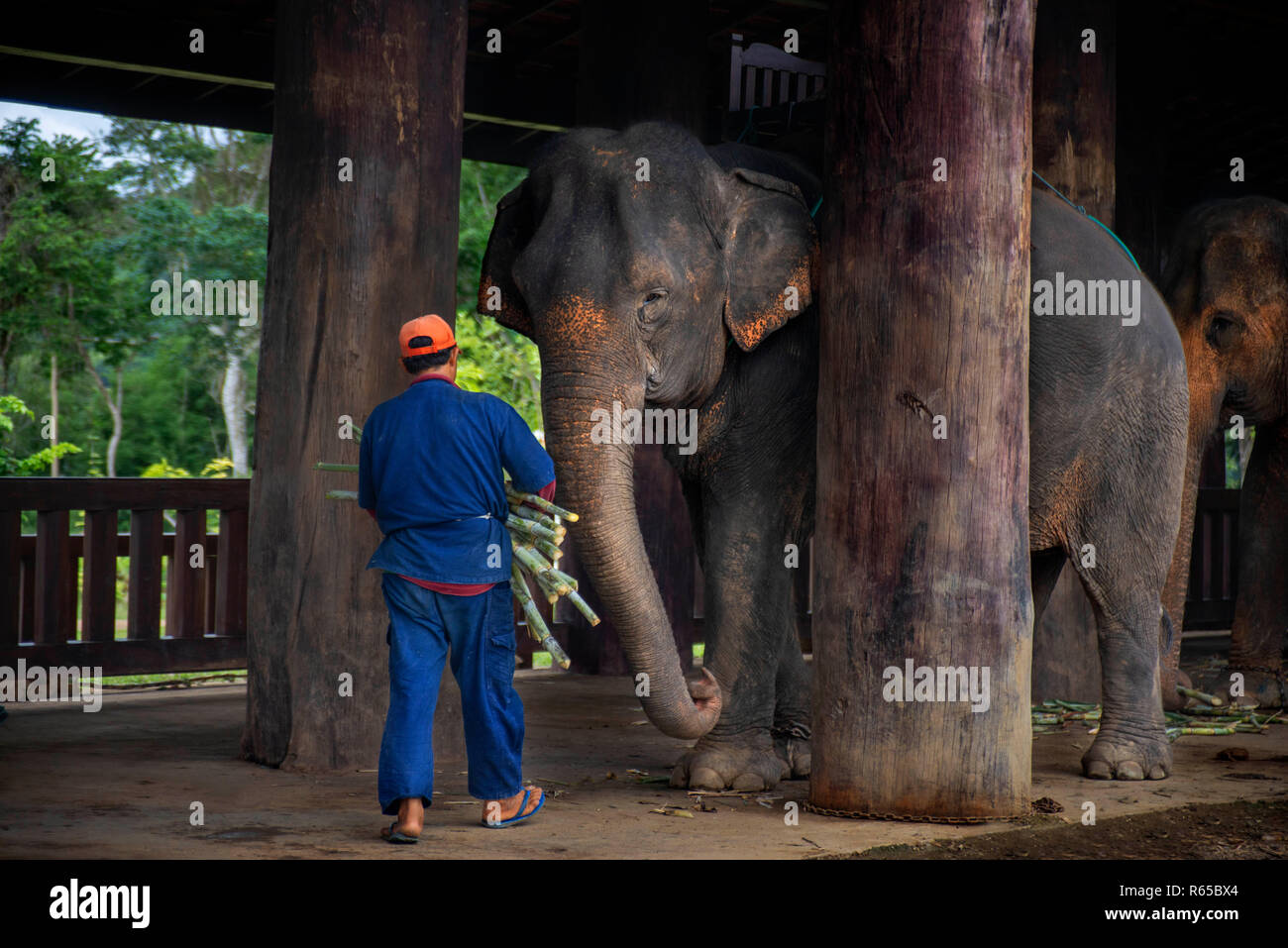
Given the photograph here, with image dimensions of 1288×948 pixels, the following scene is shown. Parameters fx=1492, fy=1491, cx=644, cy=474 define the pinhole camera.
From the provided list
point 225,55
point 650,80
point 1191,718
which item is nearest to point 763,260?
point 650,80

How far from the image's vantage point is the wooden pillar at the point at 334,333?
634 centimetres

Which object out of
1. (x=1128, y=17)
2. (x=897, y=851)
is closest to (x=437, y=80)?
(x=897, y=851)

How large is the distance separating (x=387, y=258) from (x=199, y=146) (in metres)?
21.7

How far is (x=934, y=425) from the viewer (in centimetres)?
525

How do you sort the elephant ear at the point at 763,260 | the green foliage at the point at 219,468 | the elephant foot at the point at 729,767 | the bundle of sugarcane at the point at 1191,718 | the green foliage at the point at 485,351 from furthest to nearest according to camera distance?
the green foliage at the point at 219,468
the green foliage at the point at 485,351
the bundle of sugarcane at the point at 1191,718
the elephant ear at the point at 763,260
the elephant foot at the point at 729,767

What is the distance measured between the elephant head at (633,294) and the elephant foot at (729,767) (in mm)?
589

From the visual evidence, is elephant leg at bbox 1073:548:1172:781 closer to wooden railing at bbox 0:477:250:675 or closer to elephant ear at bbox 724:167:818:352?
elephant ear at bbox 724:167:818:352

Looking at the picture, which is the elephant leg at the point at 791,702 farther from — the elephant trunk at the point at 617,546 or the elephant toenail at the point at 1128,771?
the elephant toenail at the point at 1128,771

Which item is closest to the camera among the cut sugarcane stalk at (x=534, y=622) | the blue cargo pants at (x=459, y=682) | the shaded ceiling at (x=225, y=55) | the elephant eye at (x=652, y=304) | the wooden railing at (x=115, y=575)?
the blue cargo pants at (x=459, y=682)

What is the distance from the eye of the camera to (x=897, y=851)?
4.77 metres

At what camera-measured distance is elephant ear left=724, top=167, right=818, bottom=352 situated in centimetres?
614

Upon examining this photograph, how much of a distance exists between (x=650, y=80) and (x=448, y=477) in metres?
5.01

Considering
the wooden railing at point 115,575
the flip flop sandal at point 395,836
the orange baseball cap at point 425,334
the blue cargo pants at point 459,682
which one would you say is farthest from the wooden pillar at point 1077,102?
the wooden railing at point 115,575
